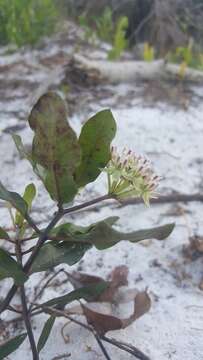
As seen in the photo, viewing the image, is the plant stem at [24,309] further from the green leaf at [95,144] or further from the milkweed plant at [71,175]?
the green leaf at [95,144]

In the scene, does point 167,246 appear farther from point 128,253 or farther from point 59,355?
point 59,355

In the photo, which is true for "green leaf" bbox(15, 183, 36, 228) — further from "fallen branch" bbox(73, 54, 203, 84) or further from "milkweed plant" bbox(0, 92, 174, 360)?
"fallen branch" bbox(73, 54, 203, 84)

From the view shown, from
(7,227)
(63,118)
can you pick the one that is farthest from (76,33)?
(63,118)

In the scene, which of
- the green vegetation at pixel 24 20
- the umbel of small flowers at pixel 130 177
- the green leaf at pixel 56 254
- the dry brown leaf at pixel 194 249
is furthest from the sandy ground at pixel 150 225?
the green vegetation at pixel 24 20

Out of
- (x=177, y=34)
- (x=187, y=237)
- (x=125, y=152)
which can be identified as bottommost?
(x=177, y=34)

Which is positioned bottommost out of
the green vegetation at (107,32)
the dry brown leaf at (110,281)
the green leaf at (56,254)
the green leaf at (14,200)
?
the green vegetation at (107,32)

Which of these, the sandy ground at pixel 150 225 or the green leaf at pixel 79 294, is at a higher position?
the green leaf at pixel 79 294
